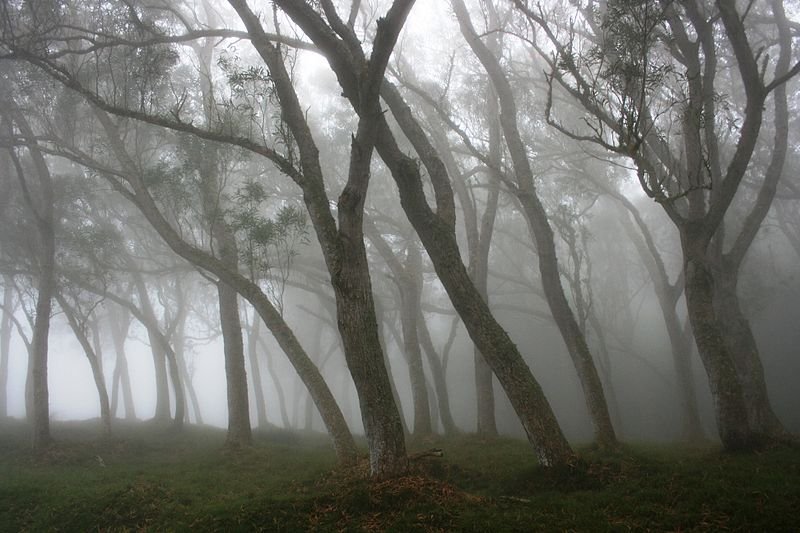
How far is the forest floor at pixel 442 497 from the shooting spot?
5.46 metres

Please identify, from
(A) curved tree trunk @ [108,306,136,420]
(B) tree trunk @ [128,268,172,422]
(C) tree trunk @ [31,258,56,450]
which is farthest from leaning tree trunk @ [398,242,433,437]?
(A) curved tree trunk @ [108,306,136,420]

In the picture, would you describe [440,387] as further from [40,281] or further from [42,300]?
[40,281]

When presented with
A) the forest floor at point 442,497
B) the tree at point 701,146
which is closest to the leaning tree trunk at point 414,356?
the forest floor at point 442,497

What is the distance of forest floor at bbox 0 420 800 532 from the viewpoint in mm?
5465

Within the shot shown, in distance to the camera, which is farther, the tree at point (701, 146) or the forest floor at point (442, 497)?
the tree at point (701, 146)

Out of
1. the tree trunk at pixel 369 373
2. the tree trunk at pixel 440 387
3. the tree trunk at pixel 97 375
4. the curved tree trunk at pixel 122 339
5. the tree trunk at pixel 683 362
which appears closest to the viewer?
the tree trunk at pixel 369 373

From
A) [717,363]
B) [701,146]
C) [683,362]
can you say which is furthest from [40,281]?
[683,362]

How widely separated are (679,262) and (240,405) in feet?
85.9

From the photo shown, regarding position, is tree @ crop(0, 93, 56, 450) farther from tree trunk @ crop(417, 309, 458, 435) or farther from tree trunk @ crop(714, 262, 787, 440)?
tree trunk @ crop(714, 262, 787, 440)

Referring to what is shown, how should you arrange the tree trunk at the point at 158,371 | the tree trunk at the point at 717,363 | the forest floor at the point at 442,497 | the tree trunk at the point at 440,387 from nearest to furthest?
the forest floor at the point at 442,497
the tree trunk at the point at 717,363
the tree trunk at the point at 440,387
the tree trunk at the point at 158,371

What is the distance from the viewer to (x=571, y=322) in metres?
10.1

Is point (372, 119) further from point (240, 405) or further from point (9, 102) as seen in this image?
point (9, 102)

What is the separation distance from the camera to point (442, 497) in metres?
6.15

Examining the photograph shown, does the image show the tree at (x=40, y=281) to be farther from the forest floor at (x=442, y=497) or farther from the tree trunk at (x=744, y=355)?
the tree trunk at (x=744, y=355)
